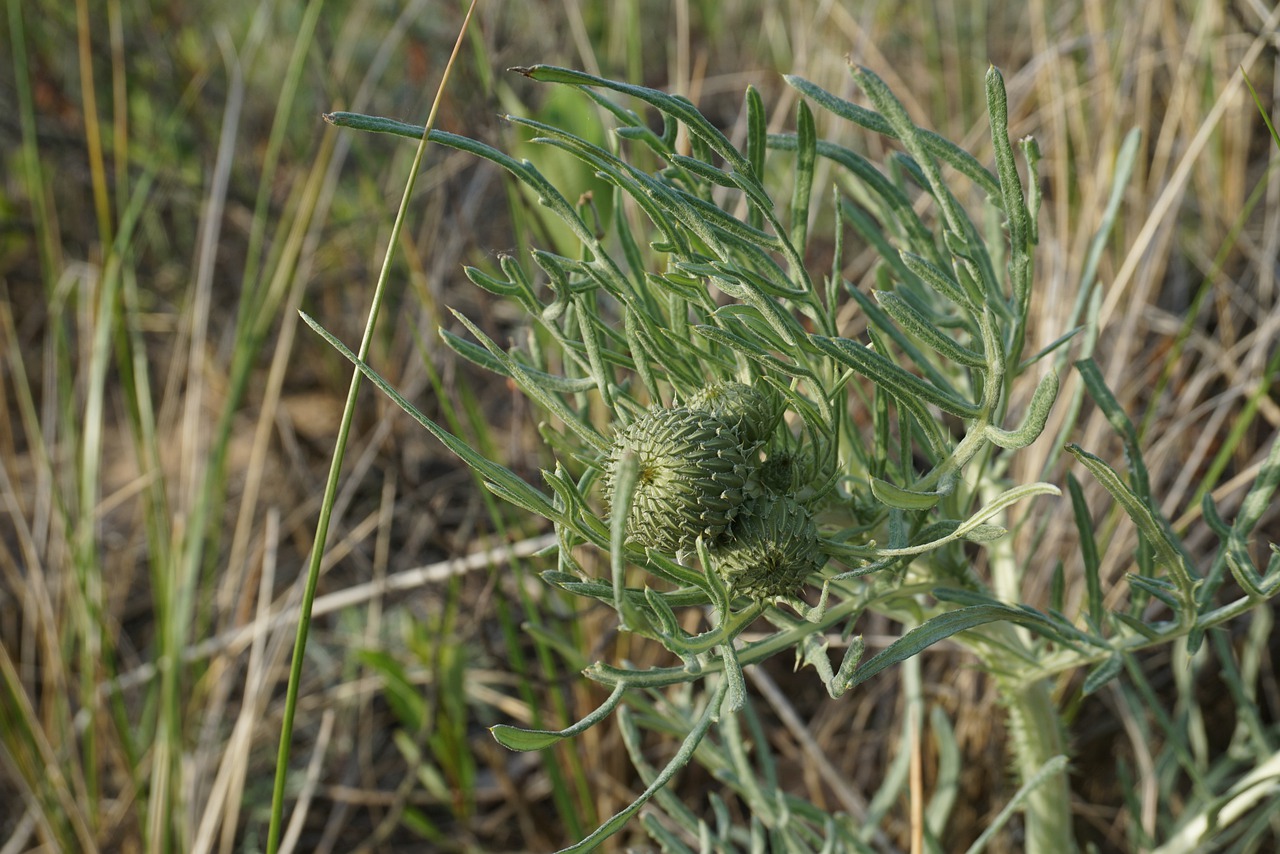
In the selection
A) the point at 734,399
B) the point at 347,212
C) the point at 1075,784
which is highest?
the point at 734,399

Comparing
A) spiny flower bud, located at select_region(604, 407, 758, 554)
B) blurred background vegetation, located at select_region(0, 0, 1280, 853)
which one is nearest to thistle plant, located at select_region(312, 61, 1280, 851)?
spiny flower bud, located at select_region(604, 407, 758, 554)

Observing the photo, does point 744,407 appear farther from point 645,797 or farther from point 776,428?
point 645,797

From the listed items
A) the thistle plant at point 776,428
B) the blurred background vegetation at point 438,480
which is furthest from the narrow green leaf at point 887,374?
the blurred background vegetation at point 438,480

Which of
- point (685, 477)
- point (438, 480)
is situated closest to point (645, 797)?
point (685, 477)

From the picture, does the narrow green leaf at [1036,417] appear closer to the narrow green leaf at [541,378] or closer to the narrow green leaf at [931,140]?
the narrow green leaf at [931,140]

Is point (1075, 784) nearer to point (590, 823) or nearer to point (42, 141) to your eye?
point (590, 823)

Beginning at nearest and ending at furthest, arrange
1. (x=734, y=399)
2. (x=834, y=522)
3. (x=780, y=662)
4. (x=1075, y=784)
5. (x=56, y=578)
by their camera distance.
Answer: (x=734, y=399) < (x=834, y=522) < (x=1075, y=784) < (x=780, y=662) < (x=56, y=578)

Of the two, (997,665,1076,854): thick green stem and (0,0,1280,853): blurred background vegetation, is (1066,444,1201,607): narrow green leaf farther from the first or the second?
(0,0,1280,853): blurred background vegetation

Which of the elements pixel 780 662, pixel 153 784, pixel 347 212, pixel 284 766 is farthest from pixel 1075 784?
pixel 347 212
